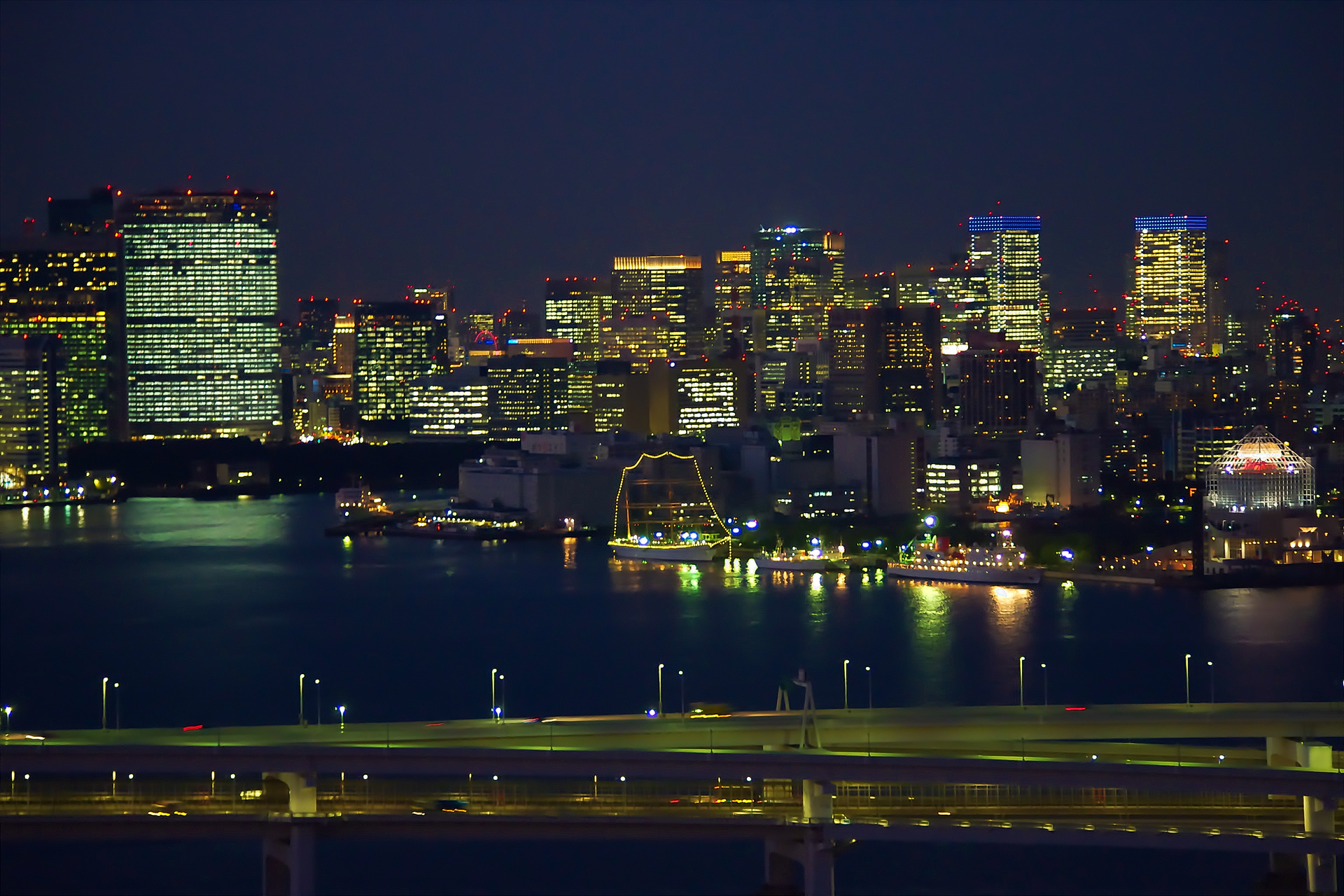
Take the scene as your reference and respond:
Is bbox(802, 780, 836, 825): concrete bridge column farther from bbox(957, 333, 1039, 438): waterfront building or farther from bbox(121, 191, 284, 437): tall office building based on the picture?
bbox(121, 191, 284, 437): tall office building

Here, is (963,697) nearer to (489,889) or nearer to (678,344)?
(489,889)

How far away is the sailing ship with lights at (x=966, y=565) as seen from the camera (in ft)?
45.1

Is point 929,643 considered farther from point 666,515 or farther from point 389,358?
point 389,358

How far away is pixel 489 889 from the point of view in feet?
18.8

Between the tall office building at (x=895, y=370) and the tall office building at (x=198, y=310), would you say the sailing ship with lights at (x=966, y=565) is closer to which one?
the tall office building at (x=895, y=370)

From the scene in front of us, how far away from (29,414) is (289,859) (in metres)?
22.8

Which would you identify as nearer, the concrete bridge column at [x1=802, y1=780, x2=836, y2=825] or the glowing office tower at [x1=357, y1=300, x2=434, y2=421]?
the concrete bridge column at [x1=802, y1=780, x2=836, y2=825]

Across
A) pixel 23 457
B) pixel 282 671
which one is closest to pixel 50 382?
pixel 23 457

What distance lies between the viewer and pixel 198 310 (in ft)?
110

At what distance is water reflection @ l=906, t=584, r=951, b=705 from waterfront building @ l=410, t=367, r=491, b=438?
18.7 m

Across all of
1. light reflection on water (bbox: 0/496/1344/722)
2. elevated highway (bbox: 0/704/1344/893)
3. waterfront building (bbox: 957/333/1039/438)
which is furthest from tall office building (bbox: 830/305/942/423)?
elevated highway (bbox: 0/704/1344/893)

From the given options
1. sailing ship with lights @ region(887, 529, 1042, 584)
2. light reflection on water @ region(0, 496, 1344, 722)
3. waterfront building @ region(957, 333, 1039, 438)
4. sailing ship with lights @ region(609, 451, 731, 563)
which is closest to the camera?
light reflection on water @ region(0, 496, 1344, 722)

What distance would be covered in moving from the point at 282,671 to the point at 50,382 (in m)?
19.4

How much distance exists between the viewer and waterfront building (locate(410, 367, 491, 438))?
3153cm
